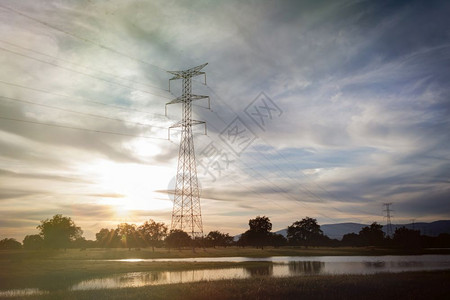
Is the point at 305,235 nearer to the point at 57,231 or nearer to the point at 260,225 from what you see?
the point at 260,225

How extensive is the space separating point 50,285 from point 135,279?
11742 millimetres

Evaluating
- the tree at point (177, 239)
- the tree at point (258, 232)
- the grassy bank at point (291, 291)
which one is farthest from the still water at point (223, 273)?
the tree at point (258, 232)

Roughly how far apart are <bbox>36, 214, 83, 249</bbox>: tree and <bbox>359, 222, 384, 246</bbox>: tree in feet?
499

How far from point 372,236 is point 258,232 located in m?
63.5

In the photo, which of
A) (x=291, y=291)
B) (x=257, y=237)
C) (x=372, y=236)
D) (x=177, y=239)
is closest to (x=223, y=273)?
(x=291, y=291)

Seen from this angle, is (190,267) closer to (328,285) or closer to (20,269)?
(20,269)

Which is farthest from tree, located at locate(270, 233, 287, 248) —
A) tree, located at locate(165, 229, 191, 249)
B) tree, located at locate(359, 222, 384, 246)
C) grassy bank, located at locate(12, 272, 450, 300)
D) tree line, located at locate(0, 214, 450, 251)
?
grassy bank, located at locate(12, 272, 450, 300)

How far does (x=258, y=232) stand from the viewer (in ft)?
600

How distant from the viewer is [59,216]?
138 meters

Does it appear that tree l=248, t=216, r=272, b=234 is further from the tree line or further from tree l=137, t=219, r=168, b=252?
tree l=137, t=219, r=168, b=252

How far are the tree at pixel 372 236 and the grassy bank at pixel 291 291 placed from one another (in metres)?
150

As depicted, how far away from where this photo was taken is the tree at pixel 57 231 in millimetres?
125250

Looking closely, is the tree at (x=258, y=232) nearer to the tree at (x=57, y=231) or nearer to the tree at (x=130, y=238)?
the tree at (x=130, y=238)

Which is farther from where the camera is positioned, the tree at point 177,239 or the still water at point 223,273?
the tree at point 177,239
